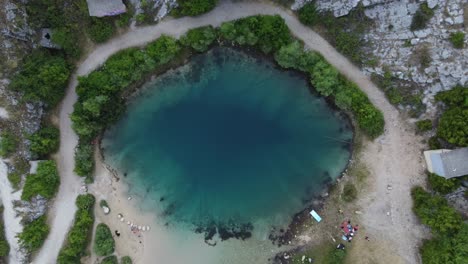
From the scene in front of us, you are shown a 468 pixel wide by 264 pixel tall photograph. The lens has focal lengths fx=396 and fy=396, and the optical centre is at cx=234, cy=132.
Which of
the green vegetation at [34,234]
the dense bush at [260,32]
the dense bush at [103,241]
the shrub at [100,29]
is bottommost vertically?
the dense bush at [103,241]

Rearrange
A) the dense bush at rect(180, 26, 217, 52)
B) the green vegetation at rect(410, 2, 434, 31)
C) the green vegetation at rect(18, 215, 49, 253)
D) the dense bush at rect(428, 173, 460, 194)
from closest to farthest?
1. the green vegetation at rect(410, 2, 434, 31)
2. the dense bush at rect(428, 173, 460, 194)
3. the green vegetation at rect(18, 215, 49, 253)
4. the dense bush at rect(180, 26, 217, 52)

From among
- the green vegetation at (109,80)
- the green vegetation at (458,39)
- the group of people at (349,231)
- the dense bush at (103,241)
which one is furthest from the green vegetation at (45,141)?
the green vegetation at (458,39)

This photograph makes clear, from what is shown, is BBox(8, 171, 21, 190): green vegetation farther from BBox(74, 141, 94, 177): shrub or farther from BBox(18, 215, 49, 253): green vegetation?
BBox(74, 141, 94, 177): shrub

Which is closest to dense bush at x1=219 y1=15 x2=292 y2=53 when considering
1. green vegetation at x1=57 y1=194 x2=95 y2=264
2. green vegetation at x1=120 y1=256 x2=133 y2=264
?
green vegetation at x1=57 y1=194 x2=95 y2=264

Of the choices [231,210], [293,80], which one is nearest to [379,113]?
[293,80]

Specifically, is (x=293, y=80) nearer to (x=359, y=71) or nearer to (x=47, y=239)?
(x=359, y=71)

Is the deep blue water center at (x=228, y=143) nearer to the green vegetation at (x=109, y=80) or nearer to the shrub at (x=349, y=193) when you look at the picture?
the shrub at (x=349, y=193)
